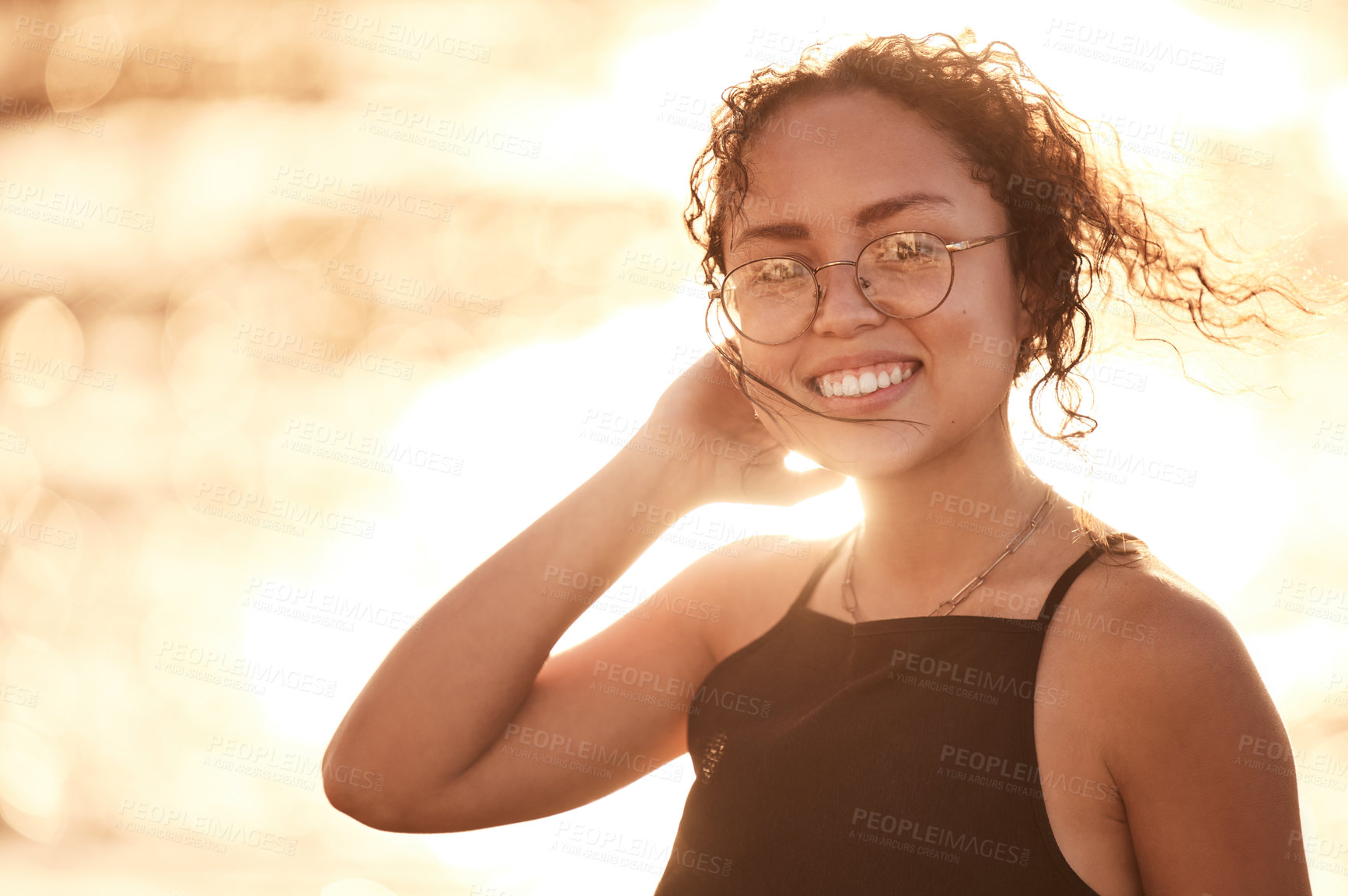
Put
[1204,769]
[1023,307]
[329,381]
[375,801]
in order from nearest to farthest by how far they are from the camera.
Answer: [1204,769], [1023,307], [375,801], [329,381]

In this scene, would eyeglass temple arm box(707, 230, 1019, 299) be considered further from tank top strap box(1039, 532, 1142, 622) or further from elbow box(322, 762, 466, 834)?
elbow box(322, 762, 466, 834)

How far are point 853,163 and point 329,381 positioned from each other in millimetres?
4892

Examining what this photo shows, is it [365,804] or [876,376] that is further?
[365,804]

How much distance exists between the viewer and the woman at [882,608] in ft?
3.32

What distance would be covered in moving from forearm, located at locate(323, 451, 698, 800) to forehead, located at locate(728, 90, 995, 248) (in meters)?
0.48

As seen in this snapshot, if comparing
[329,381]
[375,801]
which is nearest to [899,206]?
[375,801]

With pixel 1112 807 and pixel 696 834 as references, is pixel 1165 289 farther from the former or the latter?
pixel 696 834

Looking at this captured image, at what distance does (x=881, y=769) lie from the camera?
1.14 m

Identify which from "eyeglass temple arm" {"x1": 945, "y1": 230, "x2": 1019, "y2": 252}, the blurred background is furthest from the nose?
the blurred background

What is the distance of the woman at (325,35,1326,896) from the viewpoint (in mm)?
1011

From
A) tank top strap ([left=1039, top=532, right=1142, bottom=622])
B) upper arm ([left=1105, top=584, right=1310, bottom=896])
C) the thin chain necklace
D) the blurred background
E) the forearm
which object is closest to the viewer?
upper arm ([left=1105, top=584, right=1310, bottom=896])

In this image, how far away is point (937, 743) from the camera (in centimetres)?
112

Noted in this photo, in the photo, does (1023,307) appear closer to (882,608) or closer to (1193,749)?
(882,608)

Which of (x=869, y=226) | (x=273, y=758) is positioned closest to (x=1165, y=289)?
(x=869, y=226)
